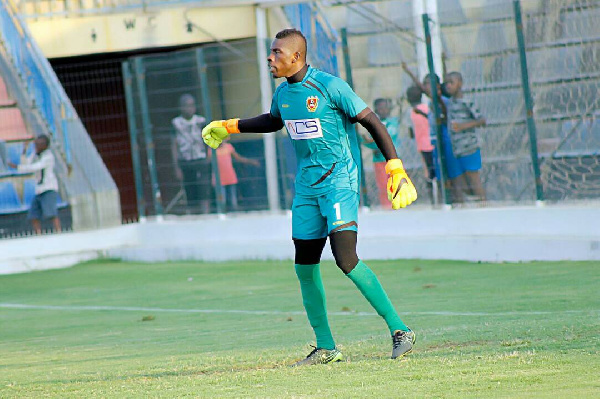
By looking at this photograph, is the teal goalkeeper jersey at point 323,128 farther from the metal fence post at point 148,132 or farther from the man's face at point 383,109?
the metal fence post at point 148,132

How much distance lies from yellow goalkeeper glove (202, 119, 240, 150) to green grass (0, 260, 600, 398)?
5.03 feet

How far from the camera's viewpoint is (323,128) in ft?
24.7

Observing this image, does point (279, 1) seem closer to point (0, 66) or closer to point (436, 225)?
point (0, 66)

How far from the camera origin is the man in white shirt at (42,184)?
1977 cm

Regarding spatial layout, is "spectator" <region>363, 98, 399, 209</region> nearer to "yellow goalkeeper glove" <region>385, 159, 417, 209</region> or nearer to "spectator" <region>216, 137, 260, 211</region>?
"spectator" <region>216, 137, 260, 211</region>

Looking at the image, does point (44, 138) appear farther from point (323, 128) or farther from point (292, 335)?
point (323, 128)

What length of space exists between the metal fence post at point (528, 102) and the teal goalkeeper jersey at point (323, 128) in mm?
7619

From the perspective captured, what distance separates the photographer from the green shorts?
745 cm

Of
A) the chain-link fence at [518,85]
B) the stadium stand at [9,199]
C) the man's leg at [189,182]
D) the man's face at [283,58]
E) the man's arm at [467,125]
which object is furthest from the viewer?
the man's leg at [189,182]

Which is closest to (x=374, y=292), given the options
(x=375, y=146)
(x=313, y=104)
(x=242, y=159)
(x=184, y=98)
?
(x=313, y=104)

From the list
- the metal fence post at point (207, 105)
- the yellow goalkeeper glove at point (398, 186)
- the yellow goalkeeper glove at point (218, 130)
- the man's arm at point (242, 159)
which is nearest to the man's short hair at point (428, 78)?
the man's arm at point (242, 159)

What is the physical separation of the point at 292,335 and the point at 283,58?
2939mm

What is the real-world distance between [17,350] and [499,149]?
7395 millimetres

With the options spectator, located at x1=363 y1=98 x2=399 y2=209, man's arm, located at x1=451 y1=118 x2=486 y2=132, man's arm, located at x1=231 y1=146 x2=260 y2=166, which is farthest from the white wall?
man's arm, located at x1=451 y1=118 x2=486 y2=132
